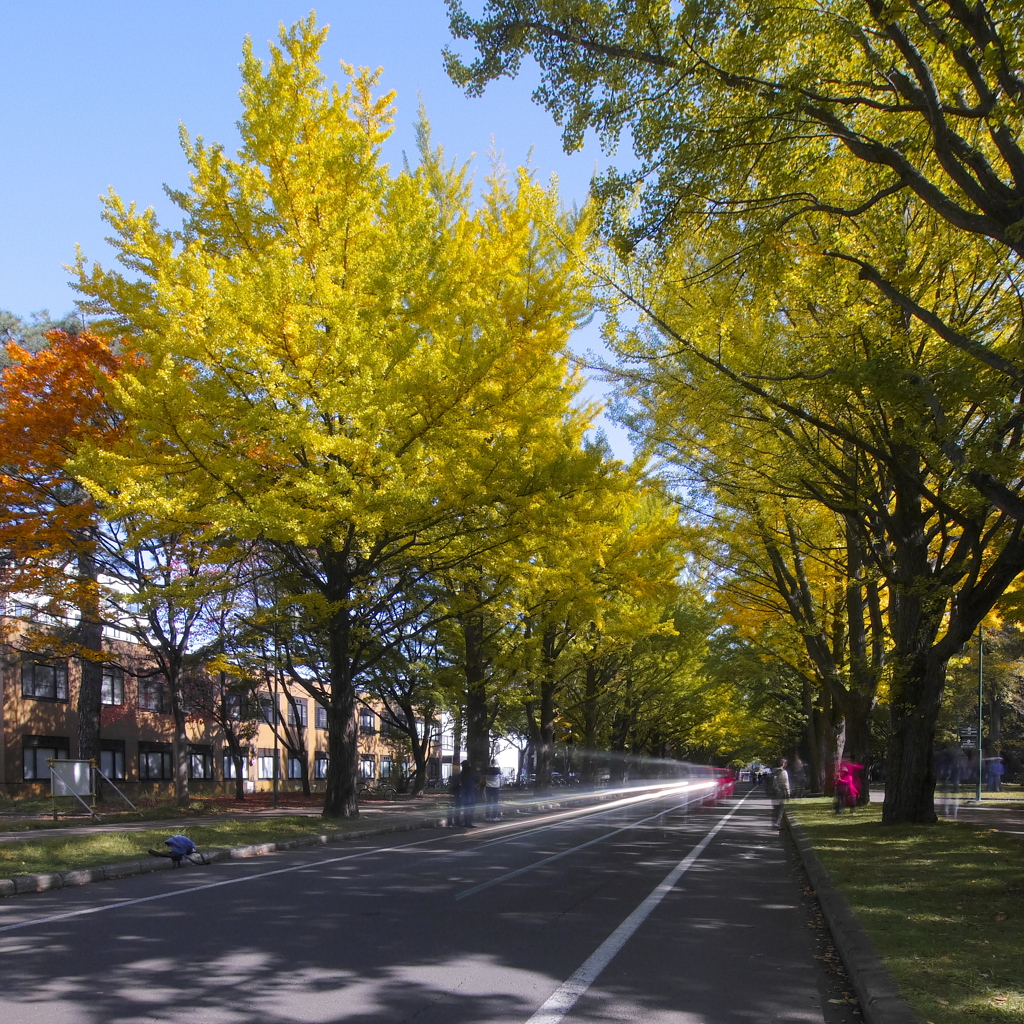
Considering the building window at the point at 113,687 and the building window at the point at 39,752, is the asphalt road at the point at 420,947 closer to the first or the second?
the building window at the point at 39,752

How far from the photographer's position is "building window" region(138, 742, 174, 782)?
38.6 metres

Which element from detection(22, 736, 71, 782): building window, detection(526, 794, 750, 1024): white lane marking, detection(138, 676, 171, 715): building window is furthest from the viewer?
detection(138, 676, 171, 715): building window

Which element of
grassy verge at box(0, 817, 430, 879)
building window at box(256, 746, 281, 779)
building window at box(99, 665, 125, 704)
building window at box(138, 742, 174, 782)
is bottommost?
building window at box(256, 746, 281, 779)

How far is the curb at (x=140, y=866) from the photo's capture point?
361 inches

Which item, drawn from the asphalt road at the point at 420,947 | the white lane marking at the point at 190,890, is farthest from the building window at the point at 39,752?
the asphalt road at the point at 420,947

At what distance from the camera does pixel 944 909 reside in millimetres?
7422

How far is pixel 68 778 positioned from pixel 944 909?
666 inches

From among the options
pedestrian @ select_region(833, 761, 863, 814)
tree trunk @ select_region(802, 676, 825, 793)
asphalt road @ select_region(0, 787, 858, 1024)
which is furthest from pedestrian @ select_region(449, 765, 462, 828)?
tree trunk @ select_region(802, 676, 825, 793)

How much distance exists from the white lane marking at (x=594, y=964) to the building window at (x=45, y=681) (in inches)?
1145

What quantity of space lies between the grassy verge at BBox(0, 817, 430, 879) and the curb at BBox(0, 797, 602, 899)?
18 centimetres

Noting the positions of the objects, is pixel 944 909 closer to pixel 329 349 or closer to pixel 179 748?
pixel 329 349

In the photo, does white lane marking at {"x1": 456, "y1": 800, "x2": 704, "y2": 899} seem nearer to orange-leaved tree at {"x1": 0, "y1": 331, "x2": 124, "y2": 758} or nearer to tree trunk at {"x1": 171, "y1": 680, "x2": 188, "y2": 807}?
tree trunk at {"x1": 171, "y1": 680, "x2": 188, "y2": 807}

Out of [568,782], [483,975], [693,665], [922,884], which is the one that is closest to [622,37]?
[483,975]

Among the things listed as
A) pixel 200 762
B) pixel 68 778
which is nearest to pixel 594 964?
pixel 68 778
